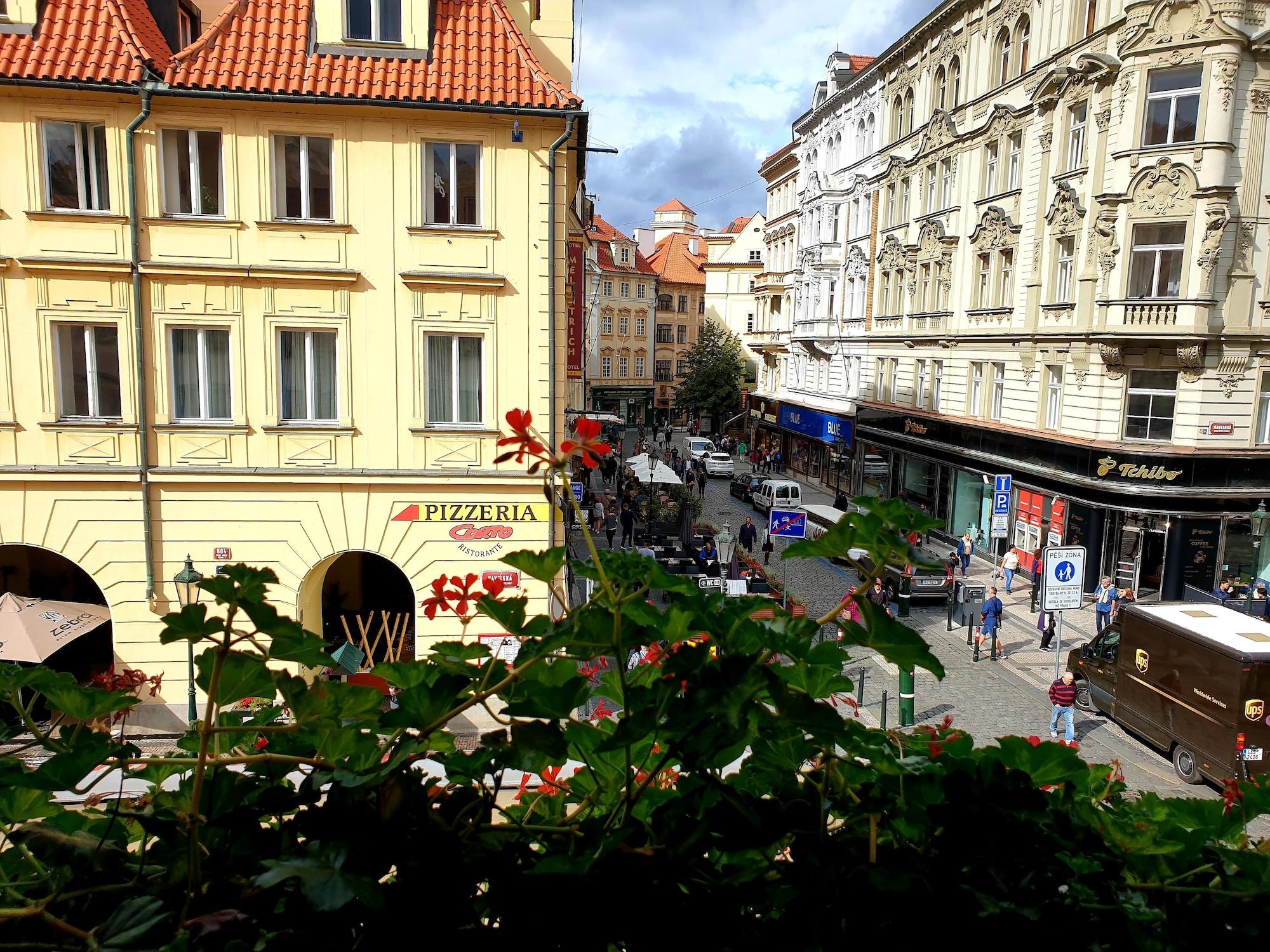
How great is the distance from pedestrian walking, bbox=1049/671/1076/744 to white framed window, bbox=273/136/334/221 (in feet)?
42.7

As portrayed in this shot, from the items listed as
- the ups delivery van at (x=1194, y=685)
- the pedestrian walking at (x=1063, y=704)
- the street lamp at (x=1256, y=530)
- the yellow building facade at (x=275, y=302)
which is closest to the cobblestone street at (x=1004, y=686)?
the pedestrian walking at (x=1063, y=704)

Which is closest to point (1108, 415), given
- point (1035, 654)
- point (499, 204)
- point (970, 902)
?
point (1035, 654)

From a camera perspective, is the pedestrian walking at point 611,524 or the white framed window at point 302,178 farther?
the pedestrian walking at point 611,524

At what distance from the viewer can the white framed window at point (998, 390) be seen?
1090 inches

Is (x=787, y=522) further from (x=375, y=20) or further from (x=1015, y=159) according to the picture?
(x=1015, y=159)

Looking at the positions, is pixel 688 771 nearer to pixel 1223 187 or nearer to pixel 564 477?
pixel 564 477

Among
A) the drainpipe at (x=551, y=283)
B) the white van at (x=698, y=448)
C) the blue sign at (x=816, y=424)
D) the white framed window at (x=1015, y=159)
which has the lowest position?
the white van at (x=698, y=448)

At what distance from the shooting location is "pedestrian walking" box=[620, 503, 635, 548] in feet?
90.1

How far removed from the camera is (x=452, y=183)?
1302cm

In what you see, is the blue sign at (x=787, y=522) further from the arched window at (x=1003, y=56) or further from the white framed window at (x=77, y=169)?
the arched window at (x=1003, y=56)

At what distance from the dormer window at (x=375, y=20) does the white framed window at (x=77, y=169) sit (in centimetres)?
371

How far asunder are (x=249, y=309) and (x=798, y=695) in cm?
1268

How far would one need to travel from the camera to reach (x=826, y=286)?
4162cm

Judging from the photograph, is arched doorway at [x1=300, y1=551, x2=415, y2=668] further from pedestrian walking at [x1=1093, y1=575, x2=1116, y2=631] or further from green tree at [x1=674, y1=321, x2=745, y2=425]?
green tree at [x1=674, y1=321, x2=745, y2=425]
